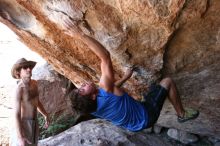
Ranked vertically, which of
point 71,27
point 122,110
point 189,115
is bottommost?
point 189,115

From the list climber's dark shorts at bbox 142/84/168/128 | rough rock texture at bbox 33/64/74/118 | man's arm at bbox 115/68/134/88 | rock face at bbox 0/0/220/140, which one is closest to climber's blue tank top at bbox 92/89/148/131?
climber's dark shorts at bbox 142/84/168/128

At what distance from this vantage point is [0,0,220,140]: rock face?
17.4 ft

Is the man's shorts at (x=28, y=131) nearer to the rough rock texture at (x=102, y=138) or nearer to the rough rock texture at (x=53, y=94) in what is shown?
the rough rock texture at (x=102, y=138)

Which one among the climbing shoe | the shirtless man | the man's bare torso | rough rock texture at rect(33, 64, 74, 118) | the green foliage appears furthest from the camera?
rough rock texture at rect(33, 64, 74, 118)

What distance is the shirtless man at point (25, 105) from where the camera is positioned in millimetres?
4910

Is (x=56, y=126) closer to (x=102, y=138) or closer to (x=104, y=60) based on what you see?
(x=102, y=138)

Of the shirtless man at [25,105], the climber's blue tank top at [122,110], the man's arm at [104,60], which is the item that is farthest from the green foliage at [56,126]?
the man's arm at [104,60]

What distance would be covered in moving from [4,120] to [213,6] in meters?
6.88

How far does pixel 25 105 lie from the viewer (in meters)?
5.24

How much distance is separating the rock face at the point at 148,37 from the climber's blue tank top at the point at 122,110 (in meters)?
1.09

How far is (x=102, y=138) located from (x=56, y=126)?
111 inches

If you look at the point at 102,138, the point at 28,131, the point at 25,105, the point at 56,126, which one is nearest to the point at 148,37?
the point at 102,138

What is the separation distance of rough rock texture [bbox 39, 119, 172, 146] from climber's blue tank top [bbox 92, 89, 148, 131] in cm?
90

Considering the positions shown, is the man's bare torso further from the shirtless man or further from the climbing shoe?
the climbing shoe
